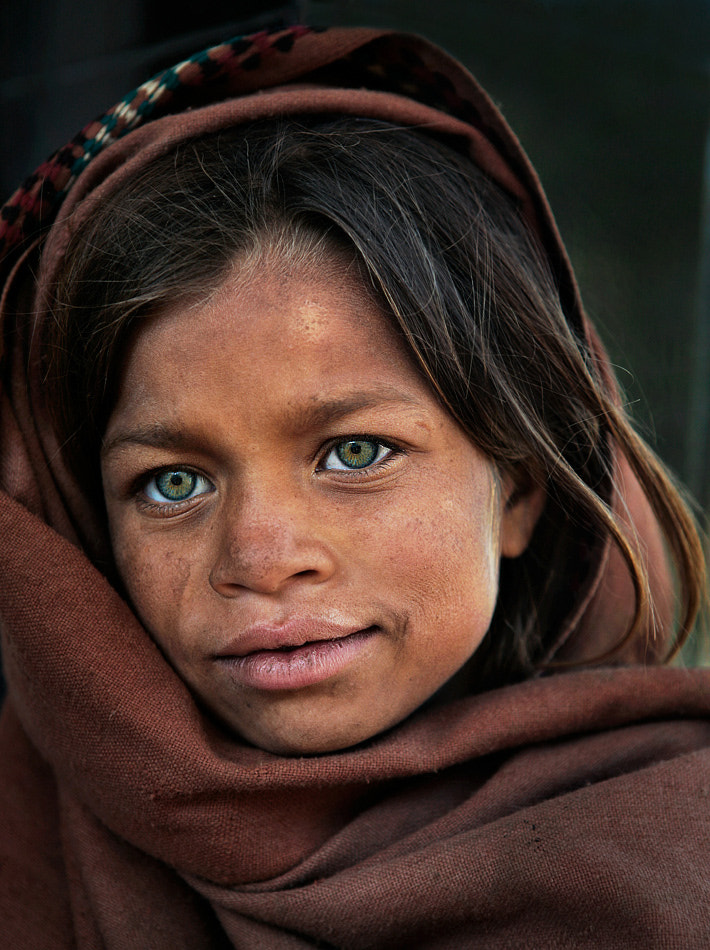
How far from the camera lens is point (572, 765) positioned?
120cm

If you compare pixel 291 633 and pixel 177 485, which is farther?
pixel 177 485

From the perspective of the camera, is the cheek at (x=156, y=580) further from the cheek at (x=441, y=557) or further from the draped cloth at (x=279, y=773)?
the cheek at (x=441, y=557)

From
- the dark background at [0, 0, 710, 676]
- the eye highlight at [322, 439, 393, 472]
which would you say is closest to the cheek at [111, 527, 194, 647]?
the eye highlight at [322, 439, 393, 472]

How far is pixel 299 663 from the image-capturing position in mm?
1115

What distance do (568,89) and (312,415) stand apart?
120 cm

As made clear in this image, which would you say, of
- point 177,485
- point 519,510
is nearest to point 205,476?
point 177,485

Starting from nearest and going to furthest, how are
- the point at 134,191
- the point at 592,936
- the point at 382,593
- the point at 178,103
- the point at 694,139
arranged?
the point at 592,936
the point at 382,593
the point at 134,191
the point at 178,103
the point at 694,139

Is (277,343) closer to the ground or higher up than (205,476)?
higher up

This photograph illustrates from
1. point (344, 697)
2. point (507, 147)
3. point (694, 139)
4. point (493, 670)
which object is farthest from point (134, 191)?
point (694, 139)

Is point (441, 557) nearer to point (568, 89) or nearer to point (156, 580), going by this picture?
point (156, 580)

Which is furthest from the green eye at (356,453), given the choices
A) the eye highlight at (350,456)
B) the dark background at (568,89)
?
the dark background at (568,89)

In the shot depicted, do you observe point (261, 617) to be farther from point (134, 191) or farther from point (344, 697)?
point (134, 191)

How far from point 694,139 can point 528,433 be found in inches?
40.7

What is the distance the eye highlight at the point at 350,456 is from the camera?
1164 mm
